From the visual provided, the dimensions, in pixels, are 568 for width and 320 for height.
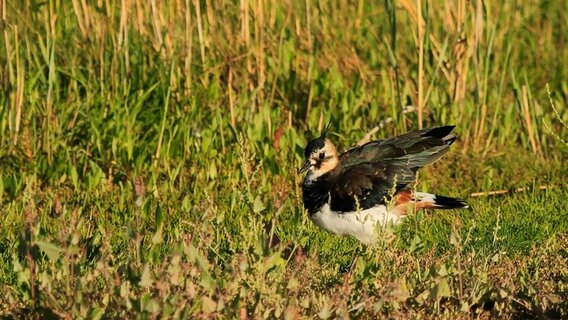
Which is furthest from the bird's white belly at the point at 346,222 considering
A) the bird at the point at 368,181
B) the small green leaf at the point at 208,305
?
the small green leaf at the point at 208,305

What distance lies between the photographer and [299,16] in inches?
338

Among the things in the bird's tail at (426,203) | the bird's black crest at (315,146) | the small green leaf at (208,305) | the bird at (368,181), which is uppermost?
the small green leaf at (208,305)

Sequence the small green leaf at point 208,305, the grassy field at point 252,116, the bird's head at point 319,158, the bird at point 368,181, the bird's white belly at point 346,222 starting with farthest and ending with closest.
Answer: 1. the bird's head at point 319,158
2. the grassy field at point 252,116
3. the bird at point 368,181
4. the bird's white belly at point 346,222
5. the small green leaf at point 208,305

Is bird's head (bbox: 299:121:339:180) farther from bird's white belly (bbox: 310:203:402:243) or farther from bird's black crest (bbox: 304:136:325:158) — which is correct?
bird's white belly (bbox: 310:203:402:243)

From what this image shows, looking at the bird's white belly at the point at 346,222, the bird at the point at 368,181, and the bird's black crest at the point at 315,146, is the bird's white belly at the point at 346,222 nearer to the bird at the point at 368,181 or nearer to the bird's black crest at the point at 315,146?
the bird at the point at 368,181

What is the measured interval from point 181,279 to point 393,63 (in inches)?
129

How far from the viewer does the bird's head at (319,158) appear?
20.3 ft

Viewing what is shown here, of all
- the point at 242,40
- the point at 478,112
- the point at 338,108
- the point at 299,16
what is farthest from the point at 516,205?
the point at 299,16

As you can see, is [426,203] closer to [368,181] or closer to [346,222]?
[368,181]

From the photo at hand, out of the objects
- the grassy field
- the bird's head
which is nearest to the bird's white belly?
the grassy field

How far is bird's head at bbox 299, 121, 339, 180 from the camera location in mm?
6199

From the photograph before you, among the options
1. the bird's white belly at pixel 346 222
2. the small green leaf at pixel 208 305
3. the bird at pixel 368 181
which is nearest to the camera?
the small green leaf at pixel 208 305

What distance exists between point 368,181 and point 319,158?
35 cm

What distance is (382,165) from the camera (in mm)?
6125
